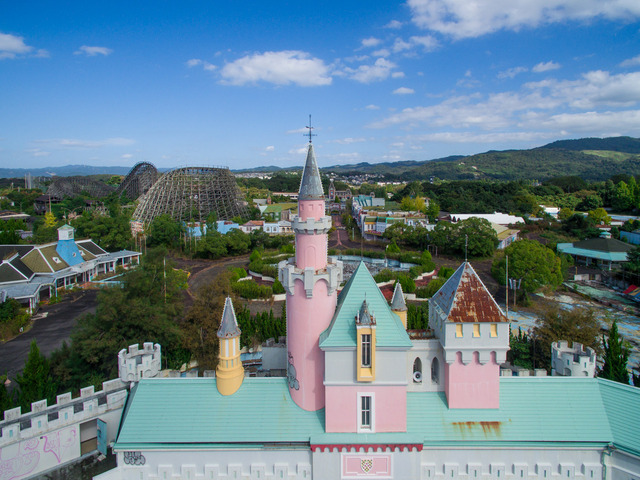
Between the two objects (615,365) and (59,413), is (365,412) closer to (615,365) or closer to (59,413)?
(59,413)

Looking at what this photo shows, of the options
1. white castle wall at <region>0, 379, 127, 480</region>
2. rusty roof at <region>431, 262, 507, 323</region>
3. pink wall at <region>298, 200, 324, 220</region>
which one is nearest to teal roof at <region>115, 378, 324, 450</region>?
white castle wall at <region>0, 379, 127, 480</region>

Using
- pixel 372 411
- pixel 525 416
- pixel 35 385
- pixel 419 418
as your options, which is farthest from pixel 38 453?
pixel 525 416

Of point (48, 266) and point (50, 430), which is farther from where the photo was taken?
point (48, 266)

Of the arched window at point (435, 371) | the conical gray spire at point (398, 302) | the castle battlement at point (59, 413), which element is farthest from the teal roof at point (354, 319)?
the castle battlement at point (59, 413)

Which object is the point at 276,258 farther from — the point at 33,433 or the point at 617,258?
the point at 617,258

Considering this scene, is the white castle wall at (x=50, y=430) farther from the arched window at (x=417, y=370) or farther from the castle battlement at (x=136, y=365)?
the arched window at (x=417, y=370)

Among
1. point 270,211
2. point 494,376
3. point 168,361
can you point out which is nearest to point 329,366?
point 494,376
